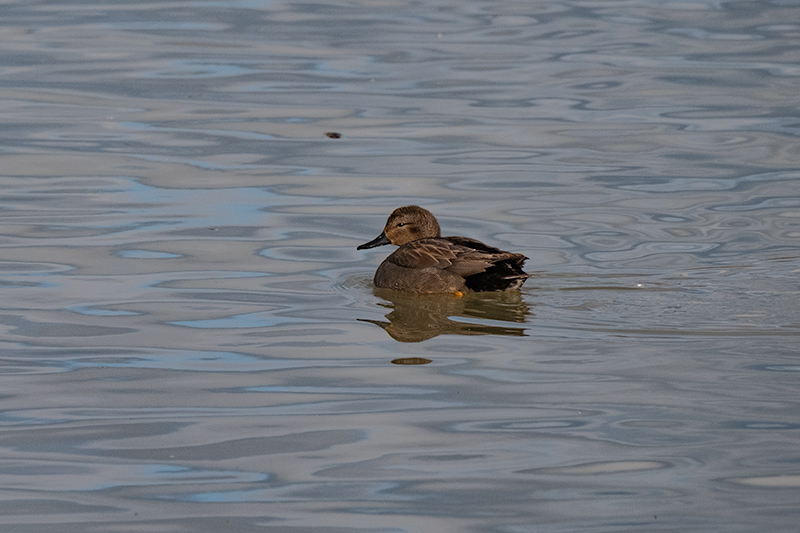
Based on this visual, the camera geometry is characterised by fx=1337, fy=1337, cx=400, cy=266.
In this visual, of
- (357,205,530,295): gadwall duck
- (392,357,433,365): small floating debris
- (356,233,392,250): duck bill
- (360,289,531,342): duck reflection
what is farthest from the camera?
(356,233,392,250): duck bill

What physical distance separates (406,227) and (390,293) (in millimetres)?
910

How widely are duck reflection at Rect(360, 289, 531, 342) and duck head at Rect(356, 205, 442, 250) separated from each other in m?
0.76

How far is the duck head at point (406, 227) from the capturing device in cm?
998

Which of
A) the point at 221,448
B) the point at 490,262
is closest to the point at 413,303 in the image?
the point at 490,262

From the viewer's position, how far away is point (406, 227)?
10023mm

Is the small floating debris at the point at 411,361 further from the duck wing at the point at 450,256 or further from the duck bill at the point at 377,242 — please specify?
the duck bill at the point at 377,242

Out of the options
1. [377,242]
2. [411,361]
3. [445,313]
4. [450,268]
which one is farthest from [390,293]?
[411,361]

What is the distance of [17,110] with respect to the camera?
15.0 meters

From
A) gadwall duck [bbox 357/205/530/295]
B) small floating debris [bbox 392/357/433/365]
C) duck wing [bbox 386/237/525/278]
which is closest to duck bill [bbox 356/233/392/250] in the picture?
gadwall duck [bbox 357/205/530/295]

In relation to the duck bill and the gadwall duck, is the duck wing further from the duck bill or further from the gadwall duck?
the duck bill

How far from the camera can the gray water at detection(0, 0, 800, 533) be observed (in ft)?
18.2

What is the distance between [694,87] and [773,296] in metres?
7.60

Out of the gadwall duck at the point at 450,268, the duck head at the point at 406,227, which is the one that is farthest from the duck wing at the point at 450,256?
the duck head at the point at 406,227

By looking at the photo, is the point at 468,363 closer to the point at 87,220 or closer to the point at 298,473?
the point at 298,473
